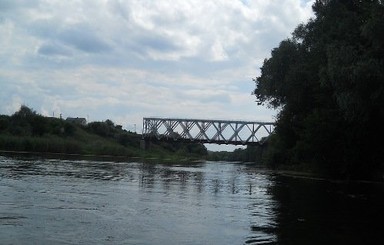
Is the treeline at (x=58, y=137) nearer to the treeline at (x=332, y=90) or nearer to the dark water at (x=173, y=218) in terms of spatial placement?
the treeline at (x=332, y=90)

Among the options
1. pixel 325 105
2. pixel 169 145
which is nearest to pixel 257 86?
pixel 325 105

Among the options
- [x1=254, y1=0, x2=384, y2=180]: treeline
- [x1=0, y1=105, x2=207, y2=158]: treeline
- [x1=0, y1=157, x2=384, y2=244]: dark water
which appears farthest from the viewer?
[x1=0, y1=105, x2=207, y2=158]: treeline

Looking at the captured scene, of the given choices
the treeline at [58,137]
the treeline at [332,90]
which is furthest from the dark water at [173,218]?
the treeline at [58,137]

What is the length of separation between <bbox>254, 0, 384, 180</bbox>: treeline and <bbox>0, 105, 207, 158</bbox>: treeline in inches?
1639

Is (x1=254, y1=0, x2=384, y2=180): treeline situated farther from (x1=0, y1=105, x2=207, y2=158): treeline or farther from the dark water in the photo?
(x1=0, y1=105, x2=207, y2=158): treeline

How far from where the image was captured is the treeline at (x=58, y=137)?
9188 centimetres

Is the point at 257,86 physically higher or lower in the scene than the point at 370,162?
higher

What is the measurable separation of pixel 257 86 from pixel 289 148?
968 cm

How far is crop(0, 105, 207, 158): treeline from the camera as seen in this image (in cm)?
9188

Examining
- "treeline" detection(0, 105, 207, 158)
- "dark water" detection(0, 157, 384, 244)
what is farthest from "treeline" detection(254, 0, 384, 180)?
"treeline" detection(0, 105, 207, 158)

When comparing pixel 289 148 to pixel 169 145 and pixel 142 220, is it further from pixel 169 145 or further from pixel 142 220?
pixel 169 145

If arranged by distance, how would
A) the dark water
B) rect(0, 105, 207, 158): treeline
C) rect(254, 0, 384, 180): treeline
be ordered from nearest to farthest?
the dark water → rect(254, 0, 384, 180): treeline → rect(0, 105, 207, 158): treeline

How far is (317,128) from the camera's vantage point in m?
47.6

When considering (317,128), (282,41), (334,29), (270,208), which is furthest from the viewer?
(282,41)
